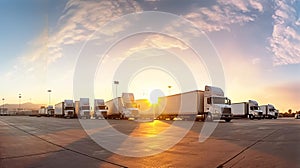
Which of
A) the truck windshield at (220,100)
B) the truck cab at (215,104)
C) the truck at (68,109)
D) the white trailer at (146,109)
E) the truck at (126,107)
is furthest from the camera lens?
the truck at (68,109)

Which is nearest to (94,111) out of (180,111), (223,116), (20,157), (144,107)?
(144,107)

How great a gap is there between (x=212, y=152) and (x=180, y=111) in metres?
30.0

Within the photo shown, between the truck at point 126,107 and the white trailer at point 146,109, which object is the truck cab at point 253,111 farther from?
the truck at point 126,107

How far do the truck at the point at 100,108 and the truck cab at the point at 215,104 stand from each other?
2399cm

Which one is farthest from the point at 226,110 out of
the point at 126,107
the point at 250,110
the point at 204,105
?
the point at 250,110

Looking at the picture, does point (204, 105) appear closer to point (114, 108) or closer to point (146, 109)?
point (146, 109)

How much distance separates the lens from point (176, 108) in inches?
1555

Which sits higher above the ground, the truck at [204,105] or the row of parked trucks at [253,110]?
the truck at [204,105]

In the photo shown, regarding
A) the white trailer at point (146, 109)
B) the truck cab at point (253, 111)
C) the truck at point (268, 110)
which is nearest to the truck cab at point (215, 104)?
the white trailer at point (146, 109)

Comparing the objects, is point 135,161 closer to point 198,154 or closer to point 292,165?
point 198,154

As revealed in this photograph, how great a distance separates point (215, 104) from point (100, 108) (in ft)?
85.4

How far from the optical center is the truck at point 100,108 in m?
51.1

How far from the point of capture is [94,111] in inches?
2079

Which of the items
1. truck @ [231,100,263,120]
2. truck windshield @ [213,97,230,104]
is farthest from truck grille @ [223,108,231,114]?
truck @ [231,100,263,120]
